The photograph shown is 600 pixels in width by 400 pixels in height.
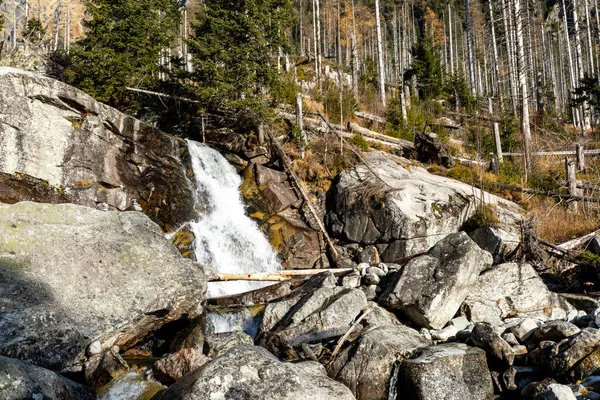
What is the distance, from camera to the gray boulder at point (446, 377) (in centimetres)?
583

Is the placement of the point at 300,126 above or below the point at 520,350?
above

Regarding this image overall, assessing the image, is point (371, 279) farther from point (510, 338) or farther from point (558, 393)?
point (558, 393)

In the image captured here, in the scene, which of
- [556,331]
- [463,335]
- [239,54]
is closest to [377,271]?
[463,335]

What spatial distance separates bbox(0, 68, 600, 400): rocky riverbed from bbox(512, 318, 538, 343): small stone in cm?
4

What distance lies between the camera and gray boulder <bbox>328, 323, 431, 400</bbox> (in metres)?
6.29

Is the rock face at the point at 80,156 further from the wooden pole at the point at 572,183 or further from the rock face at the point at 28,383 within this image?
the wooden pole at the point at 572,183

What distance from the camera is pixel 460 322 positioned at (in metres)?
8.36

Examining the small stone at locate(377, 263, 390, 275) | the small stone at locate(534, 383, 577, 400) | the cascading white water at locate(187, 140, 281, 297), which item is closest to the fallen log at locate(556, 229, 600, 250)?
the small stone at locate(377, 263, 390, 275)

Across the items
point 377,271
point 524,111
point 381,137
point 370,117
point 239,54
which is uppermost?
point 239,54

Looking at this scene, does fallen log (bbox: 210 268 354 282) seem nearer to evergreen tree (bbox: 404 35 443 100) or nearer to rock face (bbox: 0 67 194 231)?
rock face (bbox: 0 67 194 231)

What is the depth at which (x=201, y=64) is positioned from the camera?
578 inches

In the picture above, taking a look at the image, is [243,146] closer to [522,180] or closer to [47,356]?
[522,180]

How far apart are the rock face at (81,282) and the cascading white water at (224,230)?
2714mm

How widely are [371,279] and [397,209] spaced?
3599 mm
